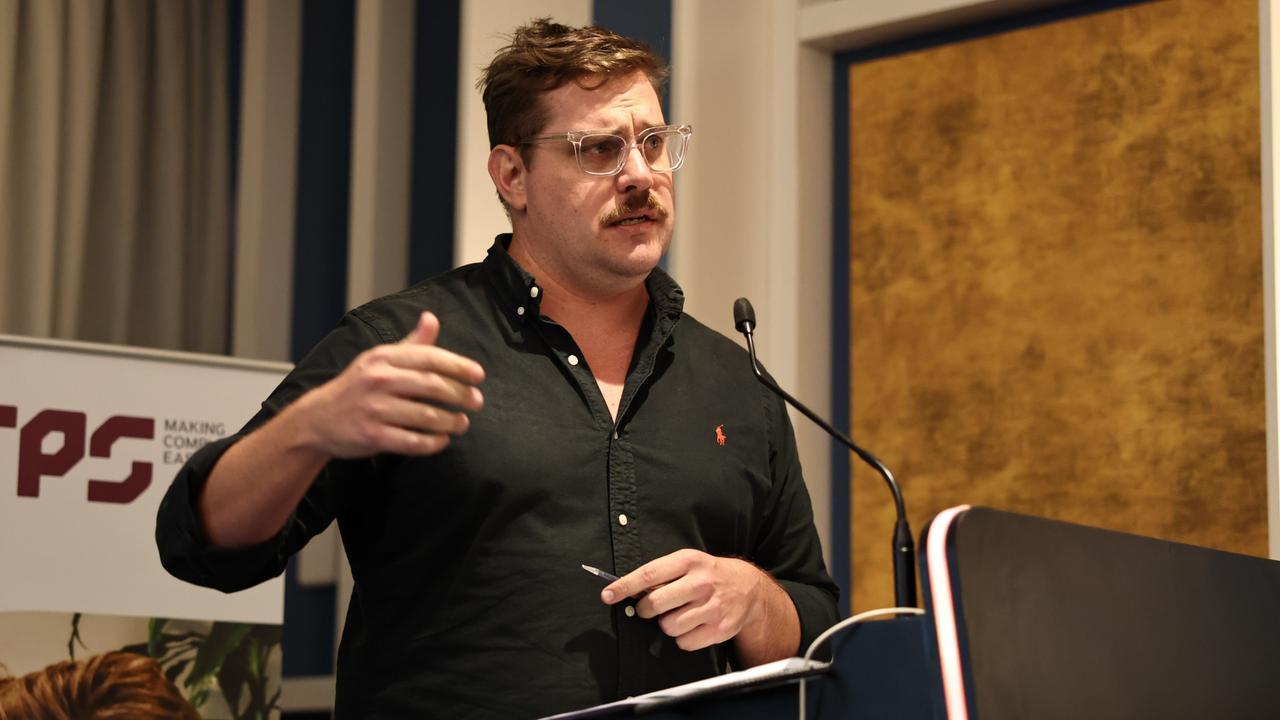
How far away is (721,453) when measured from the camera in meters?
1.92

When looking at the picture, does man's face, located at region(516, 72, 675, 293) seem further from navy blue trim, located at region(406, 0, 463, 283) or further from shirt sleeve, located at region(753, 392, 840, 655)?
navy blue trim, located at region(406, 0, 463, 283)

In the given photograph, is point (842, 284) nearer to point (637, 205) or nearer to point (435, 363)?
point (637, 205)

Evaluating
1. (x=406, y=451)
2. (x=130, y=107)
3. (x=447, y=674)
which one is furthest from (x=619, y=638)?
(x=130, y=107)

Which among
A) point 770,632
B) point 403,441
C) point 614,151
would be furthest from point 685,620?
point 614,151

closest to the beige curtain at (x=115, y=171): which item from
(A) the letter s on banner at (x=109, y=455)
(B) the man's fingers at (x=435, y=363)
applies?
(A) the letter s on banner at (x=109, y=455)

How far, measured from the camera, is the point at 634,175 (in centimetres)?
192

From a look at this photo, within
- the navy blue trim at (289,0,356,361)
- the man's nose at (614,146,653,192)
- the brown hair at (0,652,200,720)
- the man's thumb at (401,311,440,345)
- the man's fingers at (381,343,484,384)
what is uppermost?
the navy blue trim at (289,0,356,361)

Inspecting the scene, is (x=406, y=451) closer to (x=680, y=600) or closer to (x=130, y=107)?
(x=680, y=600)

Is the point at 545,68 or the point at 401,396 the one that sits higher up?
the point at 545,68

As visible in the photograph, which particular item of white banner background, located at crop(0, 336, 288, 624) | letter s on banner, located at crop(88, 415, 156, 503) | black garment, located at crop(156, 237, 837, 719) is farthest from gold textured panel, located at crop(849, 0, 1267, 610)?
letter s on banner, located at crop(88, 415, 156, 503)

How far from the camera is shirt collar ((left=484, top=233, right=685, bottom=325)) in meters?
1.91

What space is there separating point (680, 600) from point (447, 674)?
332 mm

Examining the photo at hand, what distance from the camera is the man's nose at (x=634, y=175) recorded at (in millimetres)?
1920

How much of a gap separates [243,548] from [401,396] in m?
0.36
